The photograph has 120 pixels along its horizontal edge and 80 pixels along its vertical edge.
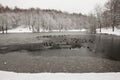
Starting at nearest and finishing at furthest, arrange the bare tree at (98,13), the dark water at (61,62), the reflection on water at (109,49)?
the dark water at (61,62), the reflection on water at (109,49), the bare tree at (98,13)

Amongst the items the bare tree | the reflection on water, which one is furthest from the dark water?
the bare tree

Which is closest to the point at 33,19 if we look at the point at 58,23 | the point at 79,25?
the point at 58,23

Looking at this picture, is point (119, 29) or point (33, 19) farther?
point (33, 19)

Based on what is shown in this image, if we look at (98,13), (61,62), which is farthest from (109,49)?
(98,13)

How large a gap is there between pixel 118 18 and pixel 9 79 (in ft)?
143

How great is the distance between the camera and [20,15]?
115562 mm

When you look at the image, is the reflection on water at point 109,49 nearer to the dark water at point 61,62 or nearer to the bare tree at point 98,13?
the dark water at point 61,62

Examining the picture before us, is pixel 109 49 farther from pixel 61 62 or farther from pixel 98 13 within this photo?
pixel 98 13

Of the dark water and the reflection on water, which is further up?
the reflection on water

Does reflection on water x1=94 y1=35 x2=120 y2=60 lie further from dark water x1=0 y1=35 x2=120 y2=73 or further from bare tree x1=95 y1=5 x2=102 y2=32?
bare tree x1=95 y1=5 x2=102 y2=32

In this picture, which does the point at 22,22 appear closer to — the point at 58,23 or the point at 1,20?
the point at 1,20

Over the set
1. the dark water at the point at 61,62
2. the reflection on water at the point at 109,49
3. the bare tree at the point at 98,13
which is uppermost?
the bare tree at the point at 98,13

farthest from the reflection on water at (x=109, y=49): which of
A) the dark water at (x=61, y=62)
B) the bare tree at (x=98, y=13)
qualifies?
the bare tree at (x=98, y=13)

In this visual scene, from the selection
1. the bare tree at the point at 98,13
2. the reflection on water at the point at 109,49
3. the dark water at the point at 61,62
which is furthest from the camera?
the bare tree at the point at 98,13
